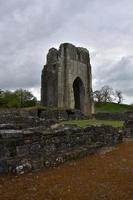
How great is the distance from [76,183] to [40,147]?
2315mm

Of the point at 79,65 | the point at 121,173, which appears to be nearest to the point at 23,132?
the point at 121,173

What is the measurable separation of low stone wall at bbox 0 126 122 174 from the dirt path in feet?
1.11

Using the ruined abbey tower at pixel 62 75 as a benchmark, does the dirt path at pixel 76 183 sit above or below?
below

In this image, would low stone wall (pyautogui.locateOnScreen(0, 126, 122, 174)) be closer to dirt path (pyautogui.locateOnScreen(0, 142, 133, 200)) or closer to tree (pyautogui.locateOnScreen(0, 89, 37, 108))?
dirt path (pyautogui.locateOnScreen(0, 142, 133, 200))

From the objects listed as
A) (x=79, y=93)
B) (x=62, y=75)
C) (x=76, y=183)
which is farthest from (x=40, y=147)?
(x=79, y=93)

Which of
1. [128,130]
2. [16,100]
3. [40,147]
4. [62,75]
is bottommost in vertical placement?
[40,147]

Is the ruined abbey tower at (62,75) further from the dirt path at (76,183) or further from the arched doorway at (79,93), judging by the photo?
the dirt path at (76,183)

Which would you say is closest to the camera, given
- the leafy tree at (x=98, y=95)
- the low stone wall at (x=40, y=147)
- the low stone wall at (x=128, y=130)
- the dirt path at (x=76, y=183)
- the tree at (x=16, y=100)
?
the dirt path at (x=76, y=183)

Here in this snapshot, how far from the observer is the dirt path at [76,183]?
706 cm

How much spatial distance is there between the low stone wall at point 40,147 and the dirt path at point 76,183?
0.34m

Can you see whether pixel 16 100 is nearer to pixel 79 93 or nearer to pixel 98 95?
pixel 79 93

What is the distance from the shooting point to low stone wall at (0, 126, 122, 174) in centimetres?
899

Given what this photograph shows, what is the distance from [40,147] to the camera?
1009 centimetres

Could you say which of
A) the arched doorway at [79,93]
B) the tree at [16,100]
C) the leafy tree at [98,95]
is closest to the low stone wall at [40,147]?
the arched doorway at [79,93]
